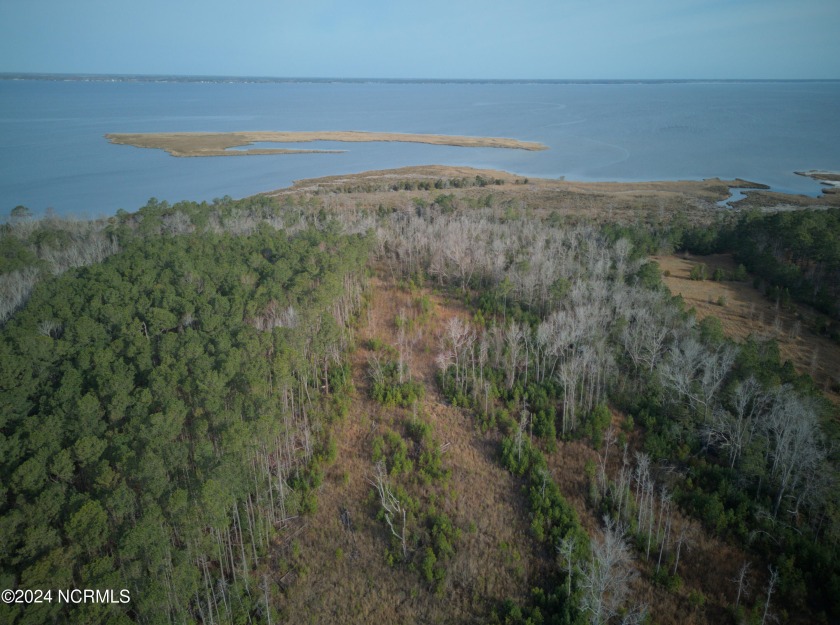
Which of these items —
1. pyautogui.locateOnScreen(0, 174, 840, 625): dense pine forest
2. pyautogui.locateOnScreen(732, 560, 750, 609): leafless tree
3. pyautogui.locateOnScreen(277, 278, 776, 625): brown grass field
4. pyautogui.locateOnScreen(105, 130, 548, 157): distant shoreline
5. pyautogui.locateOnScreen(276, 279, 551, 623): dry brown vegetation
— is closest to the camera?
pyautogui.locateOnScreen(0, 174, 840, 625): dense pine forest

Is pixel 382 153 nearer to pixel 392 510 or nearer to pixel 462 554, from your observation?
pixel 392 510

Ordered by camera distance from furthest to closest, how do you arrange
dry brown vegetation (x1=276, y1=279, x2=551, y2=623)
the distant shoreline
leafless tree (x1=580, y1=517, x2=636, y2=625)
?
the distant shoreline < dry brown vegetation (x1=276, y1=279, x2=551, y2=623) < leafless tree (x1=580, y1=517, x2=636, y2=625)

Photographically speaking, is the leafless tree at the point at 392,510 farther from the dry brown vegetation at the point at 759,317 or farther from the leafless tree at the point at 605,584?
the dry brown vegetation at the point at 759,317

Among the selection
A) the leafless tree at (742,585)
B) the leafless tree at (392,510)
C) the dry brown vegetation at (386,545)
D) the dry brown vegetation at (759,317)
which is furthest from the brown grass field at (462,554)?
the dry brown vegetation at (759,317)

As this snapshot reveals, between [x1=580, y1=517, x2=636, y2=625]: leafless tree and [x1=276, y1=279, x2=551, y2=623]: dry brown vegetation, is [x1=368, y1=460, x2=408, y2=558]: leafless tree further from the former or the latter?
[x1=580, y1=517, x2=636, y2=625]: leafless tree

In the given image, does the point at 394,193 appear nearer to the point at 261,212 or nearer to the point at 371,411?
the point at 261,212

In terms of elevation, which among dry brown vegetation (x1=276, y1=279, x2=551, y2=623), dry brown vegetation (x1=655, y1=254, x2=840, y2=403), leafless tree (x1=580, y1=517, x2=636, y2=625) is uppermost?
dry brown vegetation (x1=655, y1=254, x2=840, y2=403)

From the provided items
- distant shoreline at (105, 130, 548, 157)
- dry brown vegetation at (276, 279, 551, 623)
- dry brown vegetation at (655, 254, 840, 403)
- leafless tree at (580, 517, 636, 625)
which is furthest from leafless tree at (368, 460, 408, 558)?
distant shoreline at (105, 130, 548, 157)

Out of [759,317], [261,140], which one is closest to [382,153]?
[261,140]
